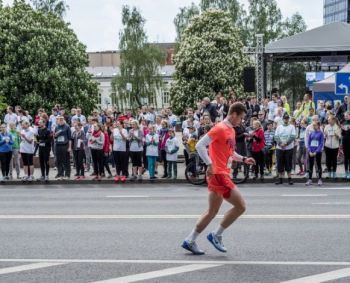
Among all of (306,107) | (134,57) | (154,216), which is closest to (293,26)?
(134,57)

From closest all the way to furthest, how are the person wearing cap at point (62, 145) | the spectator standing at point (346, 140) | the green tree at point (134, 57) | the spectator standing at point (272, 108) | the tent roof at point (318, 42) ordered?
the spectator standing at point (346, 140) < the person wearing cap at point (62, 145) < the spectator standing at point (272, 108) < the tent roof at point (318, 42) < the green tree at point (134, 57)

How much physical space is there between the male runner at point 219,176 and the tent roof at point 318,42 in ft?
85.4

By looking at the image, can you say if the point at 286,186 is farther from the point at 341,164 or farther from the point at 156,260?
the point at 156,260

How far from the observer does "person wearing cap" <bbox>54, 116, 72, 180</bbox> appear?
69.5 feet

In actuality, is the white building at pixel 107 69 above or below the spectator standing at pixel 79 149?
above

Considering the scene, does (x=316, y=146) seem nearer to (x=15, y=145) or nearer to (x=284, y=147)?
(x=284, y=147)

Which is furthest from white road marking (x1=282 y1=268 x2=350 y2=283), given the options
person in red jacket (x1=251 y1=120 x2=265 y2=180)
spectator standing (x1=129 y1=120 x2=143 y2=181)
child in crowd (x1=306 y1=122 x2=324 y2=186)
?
spectator standing (x1=129 y1=120 x2=143 y2=181)

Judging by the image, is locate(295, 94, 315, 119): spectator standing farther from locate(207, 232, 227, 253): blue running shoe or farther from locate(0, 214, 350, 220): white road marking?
locate(207, 232, 227, 253): blue running shoe

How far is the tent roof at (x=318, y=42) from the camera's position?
34.8 meters

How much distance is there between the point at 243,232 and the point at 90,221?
293 cm

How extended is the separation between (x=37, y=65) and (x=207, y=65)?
648 inches

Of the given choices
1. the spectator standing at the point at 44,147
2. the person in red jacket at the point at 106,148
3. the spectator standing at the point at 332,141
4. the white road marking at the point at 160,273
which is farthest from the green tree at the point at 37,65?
the white road marking at the point at 160,273

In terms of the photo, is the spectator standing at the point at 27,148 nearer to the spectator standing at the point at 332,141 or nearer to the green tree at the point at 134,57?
the spectator standing at the point at 332,141

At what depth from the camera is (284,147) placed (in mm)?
19719
